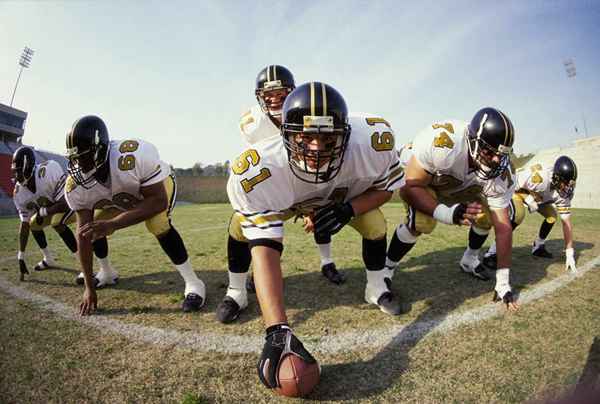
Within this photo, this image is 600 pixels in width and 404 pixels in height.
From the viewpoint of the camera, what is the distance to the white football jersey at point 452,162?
299cm

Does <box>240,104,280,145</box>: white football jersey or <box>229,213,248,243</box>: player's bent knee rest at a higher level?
<box>240,104,280,145</box>: white football jersey

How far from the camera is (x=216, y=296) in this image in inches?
122

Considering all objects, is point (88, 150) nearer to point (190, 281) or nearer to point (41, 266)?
point (190, 281)

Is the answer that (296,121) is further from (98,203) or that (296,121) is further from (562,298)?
(562,298)

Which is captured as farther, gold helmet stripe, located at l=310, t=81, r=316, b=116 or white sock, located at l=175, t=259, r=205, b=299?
white sock, located at l=175, t=259, r=205, b=299

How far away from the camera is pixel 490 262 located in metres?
4.08

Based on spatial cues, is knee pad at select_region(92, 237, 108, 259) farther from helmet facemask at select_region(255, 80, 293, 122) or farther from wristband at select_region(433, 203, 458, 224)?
wristband at select_region(433, 203, 458, 224)

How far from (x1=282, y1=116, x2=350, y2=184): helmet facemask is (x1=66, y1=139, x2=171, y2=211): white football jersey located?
1.73 meters

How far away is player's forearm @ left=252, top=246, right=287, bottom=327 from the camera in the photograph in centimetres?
181

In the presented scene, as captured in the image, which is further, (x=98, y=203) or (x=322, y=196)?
(x=98, y=203)

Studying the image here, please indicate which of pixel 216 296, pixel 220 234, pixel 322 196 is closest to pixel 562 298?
pixel 322 196

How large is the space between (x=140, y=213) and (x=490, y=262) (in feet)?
13.9

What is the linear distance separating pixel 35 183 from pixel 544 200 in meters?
7.80

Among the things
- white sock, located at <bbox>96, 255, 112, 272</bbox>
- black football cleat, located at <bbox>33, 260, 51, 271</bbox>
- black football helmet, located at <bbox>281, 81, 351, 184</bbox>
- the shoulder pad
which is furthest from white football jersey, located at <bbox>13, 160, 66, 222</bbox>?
black football helmet, located at <bbox>281, 81, 351, 184</bbox>
